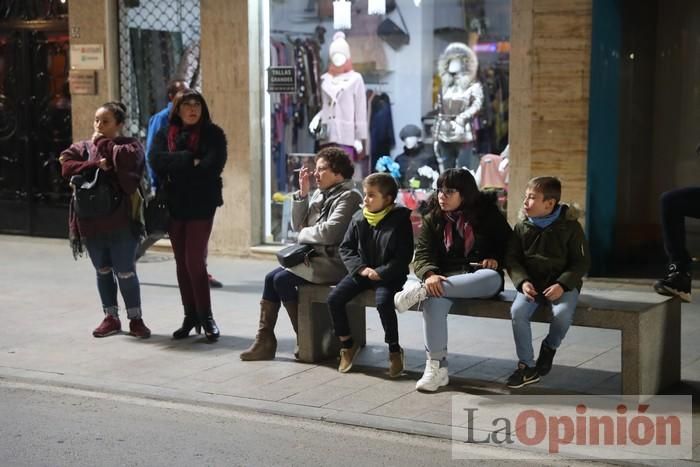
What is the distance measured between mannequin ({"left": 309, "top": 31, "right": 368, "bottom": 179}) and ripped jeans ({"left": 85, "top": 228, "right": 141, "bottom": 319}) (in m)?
3.99

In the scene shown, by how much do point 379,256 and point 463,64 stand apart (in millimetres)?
→ 4726

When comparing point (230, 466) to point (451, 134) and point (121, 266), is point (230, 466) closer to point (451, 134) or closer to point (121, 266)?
point (121, 266)

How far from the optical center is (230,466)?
5.25 metres

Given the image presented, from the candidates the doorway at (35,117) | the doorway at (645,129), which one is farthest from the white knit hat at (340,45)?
the doorway at (35,117)

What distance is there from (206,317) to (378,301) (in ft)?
5.74

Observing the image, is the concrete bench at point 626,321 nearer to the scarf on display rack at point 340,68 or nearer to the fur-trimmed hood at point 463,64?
the fur-trimmed hood at point 463,64

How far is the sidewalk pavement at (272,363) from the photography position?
20.8 feet

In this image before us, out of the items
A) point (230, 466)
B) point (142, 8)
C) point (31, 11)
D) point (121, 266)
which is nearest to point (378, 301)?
point (230, 466)

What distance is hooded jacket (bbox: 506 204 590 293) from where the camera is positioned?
6336mm

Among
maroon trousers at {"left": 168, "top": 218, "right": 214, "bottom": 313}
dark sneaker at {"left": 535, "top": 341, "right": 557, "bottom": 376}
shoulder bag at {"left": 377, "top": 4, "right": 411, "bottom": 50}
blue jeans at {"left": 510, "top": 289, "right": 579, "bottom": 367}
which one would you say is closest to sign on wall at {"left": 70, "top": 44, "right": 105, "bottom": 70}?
shoulder bag at {"left": 377, "top": 4, "right": 411, "bottom": 50}

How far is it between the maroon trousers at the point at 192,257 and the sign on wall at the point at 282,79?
420 centimetres

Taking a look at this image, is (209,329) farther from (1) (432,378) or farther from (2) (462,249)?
(2) (462,249)

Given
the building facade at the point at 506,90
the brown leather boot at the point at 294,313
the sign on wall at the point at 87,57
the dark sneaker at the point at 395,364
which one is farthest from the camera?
the sign on wall at the point at 87,57

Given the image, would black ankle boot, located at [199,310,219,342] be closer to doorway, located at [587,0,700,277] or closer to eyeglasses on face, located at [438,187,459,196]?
eyeglasses on face, located at [438,187,459,196]
